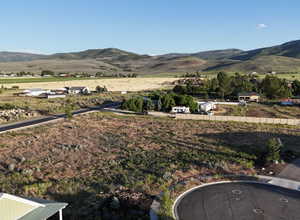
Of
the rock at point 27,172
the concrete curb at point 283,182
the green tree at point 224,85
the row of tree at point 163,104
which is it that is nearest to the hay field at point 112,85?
the green tree at point 224,85

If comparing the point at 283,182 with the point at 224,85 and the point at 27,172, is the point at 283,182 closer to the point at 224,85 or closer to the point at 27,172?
the point at 27,172

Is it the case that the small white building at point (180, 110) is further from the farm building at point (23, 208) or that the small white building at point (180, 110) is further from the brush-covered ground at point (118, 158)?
the farm building at point (23, 208)

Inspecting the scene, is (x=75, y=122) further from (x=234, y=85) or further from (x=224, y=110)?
(x=234, y=85)

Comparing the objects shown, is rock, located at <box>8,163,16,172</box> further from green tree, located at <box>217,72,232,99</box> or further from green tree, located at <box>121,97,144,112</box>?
green tree, located at <box>217,72,232,99</box>

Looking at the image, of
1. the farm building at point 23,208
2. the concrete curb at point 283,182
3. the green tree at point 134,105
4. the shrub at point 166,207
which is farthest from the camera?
the green tree at point 134,105

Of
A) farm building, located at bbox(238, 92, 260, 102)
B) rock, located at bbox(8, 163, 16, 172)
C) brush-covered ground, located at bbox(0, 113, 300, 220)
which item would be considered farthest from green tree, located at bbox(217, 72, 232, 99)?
rock, located at bbox(8, 163, 16, 172)
